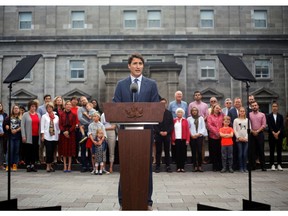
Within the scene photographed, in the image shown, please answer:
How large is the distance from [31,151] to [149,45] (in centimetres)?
1709

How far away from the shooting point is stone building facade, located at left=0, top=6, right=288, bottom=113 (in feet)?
84.1

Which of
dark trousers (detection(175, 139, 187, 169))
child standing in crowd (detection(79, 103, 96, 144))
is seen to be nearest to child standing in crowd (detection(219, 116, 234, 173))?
dark trousers (detection(175, 139, 187, 169))

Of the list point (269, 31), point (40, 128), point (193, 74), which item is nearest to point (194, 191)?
point (40, 128)

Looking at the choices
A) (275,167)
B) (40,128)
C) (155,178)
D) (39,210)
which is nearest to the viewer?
(39,210)

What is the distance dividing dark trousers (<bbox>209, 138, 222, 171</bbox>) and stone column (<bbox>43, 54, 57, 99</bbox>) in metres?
18.3

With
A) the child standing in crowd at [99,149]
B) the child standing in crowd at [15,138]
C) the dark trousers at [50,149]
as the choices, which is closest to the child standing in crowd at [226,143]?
the child standing in crowd at [99,149]

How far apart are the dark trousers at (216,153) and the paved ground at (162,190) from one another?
74 centimetres

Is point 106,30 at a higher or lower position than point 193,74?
higher

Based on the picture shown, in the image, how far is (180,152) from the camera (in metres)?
9.82

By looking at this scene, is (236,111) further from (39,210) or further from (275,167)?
(39,210)

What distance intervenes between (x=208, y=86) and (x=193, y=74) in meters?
1.46

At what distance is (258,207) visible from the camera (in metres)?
4.52

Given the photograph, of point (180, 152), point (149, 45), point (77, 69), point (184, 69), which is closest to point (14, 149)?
point (180, 152)

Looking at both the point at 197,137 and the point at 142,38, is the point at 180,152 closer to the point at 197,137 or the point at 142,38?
the point at 197,137
